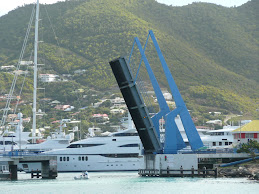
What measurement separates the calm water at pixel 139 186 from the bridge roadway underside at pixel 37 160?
2.11 m

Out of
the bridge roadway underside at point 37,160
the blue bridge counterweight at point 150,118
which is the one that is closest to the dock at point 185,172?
the blue bridge counterweight at point 150,118

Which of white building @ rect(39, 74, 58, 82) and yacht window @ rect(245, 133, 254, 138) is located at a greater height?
white building @ rect(39, 74, 58, 82)

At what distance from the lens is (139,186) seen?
145 feet

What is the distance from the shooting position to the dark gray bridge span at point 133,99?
46.5 m

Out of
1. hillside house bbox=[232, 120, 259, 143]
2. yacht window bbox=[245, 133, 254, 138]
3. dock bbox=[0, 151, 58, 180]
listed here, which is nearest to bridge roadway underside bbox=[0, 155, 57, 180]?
dock bbox=[0, 151, 58, 180]

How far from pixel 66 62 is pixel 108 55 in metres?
10.9

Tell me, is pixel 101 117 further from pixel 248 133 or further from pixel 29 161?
pixel 29 161

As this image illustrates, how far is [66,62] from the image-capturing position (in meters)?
155

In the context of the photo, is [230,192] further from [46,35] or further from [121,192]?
[46,35]

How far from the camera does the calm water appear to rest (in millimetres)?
41219

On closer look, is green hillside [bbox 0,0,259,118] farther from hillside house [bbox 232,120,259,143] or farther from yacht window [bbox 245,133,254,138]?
yacht window [bbox 245,133,254,138]

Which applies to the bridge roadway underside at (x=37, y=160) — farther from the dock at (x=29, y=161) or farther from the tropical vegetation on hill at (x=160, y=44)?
the tropical vegetation on hill at (x=160, y=44)

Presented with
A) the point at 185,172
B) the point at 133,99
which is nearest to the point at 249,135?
the point at 185,172

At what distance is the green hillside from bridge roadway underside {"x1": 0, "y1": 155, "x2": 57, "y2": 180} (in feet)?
255
